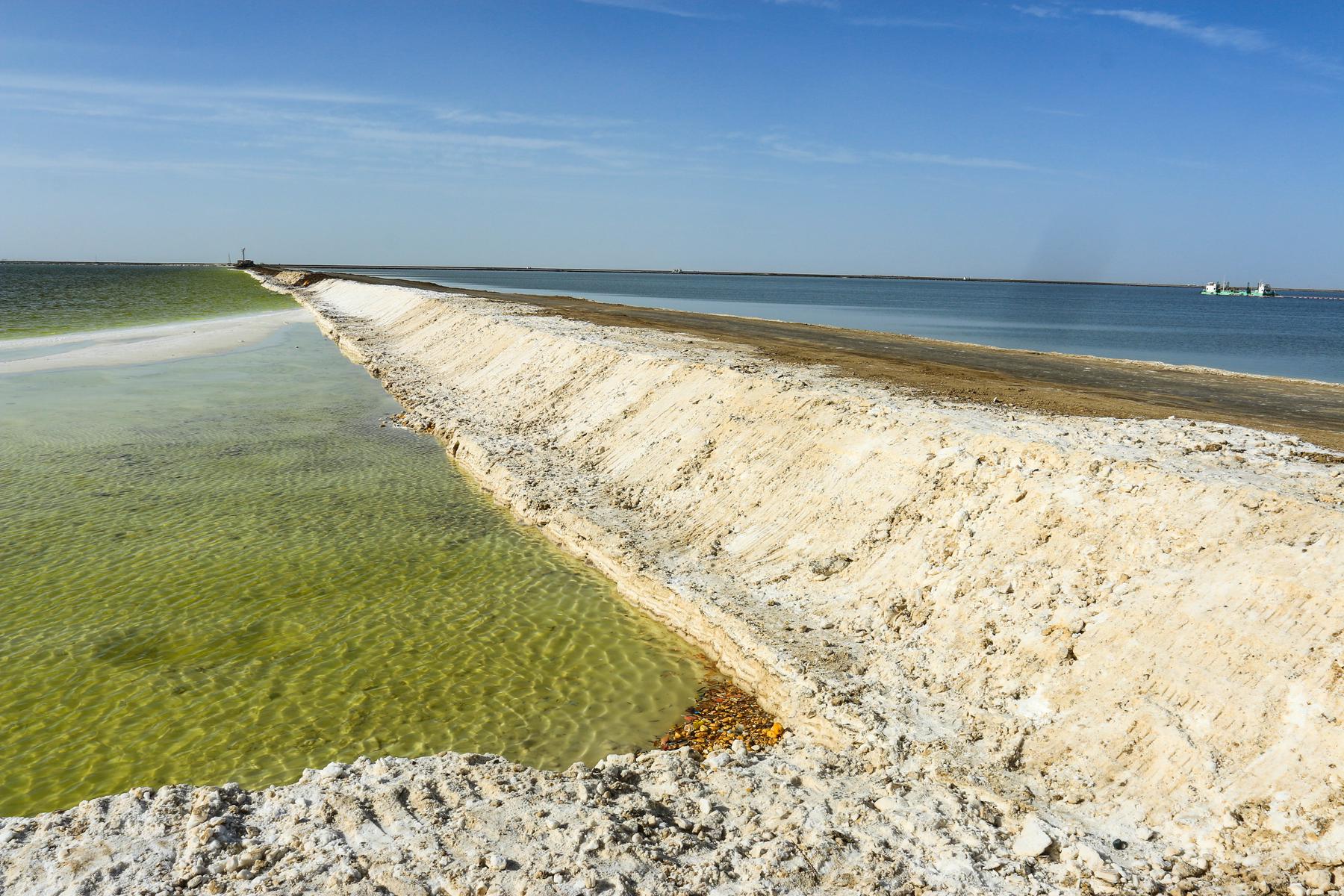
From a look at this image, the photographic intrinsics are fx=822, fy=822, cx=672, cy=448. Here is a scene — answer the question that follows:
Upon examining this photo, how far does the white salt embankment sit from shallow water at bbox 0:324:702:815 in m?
0.86

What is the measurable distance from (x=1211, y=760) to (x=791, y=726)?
9.96 ft

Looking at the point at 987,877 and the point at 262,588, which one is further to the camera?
the point at 262,588

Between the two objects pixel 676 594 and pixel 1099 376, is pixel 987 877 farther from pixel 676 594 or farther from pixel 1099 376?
pixel 1099 376

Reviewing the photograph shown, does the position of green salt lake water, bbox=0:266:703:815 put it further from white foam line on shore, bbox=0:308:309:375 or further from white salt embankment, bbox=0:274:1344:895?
white foam line on shore, bbox=0:308:309:375

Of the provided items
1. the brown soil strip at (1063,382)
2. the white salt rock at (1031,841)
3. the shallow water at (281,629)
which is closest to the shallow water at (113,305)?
the brown soil strip at (1063,382)

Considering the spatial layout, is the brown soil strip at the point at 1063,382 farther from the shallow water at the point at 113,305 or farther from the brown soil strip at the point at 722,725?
the shallow water at the point at 113,305

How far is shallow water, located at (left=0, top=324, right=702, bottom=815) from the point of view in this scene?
21.9ft

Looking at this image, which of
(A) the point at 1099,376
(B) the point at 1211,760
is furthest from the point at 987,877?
(A) the point at 1099,376

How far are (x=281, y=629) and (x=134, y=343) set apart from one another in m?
32.8

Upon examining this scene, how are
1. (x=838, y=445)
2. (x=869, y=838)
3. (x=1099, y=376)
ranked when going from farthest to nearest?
(x=1099, y=376)
(x=838, y=445)
(x=869, y=838)

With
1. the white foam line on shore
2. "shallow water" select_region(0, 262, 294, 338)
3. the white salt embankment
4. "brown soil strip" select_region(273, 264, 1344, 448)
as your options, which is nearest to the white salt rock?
the white salt embankment

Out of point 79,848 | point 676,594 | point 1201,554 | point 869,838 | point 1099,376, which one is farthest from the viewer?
point 1099,376

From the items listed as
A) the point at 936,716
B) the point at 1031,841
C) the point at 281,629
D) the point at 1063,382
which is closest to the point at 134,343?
the point at 281,629

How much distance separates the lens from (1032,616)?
736 cm
